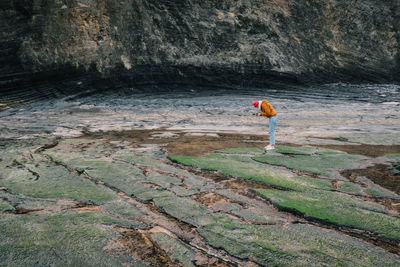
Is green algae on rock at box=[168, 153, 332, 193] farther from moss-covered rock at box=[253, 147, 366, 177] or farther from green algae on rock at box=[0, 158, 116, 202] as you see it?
green algae on rock at box=[0, 158, 116, 202]

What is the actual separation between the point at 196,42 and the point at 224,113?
5893mm

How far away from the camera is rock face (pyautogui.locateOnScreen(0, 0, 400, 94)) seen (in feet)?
48.7

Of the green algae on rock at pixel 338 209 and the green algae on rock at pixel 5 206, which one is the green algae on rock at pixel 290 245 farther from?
the green algae on rock at pixel 5 206

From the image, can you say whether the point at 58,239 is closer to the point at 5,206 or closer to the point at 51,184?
the point at 5,206

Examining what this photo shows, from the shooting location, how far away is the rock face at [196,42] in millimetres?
14836

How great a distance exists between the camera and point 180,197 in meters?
3.94

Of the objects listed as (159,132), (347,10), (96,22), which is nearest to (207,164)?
(159,132)

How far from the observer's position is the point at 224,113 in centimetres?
1259

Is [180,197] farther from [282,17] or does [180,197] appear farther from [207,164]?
[282,17]

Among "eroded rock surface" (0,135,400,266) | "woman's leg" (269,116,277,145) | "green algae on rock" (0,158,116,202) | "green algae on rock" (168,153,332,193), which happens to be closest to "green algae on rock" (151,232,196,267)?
"eroded rock surface" (0,135,400,266)

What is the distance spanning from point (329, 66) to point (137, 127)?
38.3ft

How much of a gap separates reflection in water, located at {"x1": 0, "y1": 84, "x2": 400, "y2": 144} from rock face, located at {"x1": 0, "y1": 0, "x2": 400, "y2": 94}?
42.0 inches

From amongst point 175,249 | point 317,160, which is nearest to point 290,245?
point 175,249

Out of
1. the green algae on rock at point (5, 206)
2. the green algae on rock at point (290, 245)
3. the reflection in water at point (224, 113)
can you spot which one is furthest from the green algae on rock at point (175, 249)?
the reflection in water at point (224, 113)
